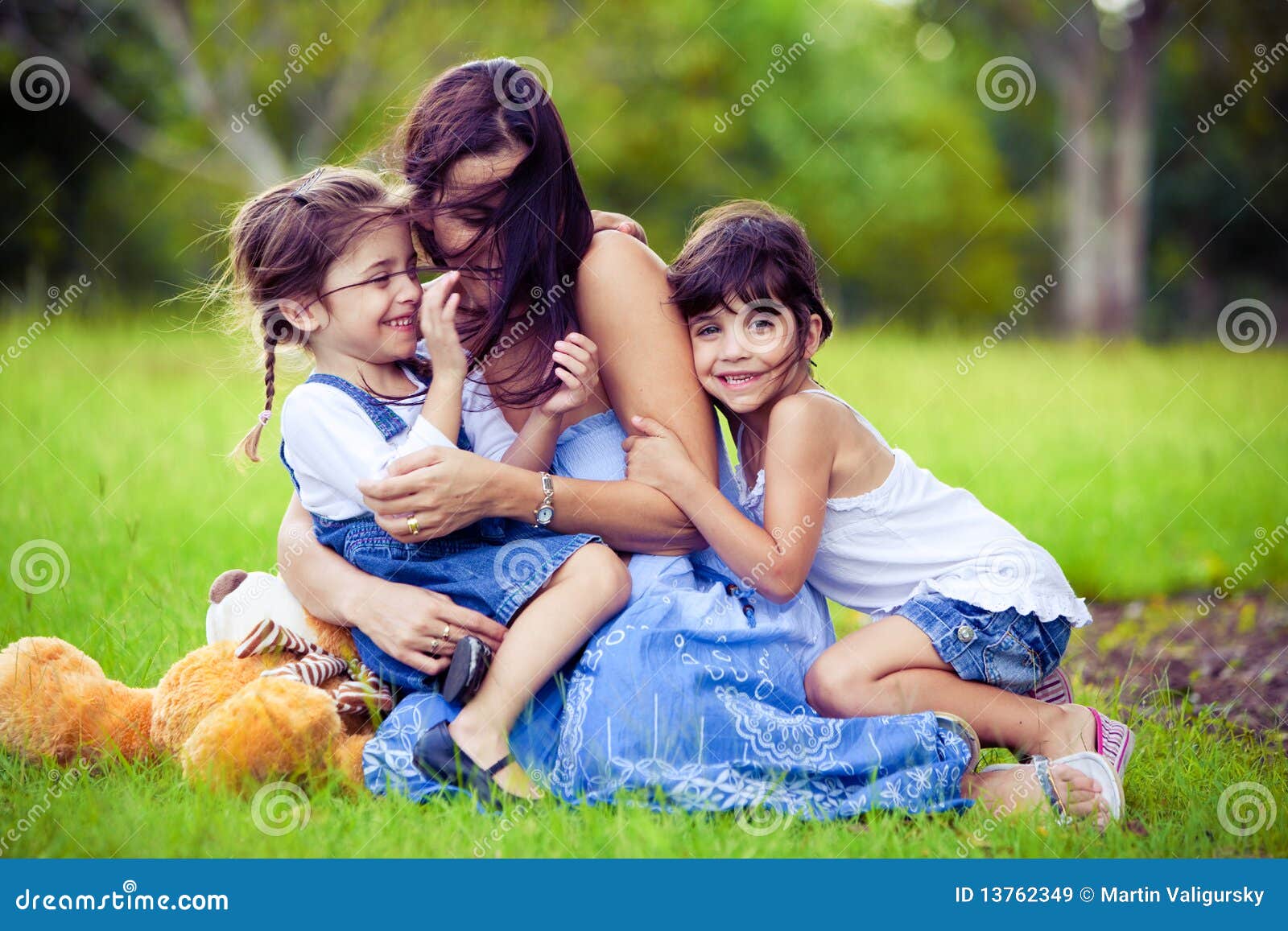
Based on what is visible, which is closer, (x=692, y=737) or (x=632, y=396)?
(x=692, y=737)

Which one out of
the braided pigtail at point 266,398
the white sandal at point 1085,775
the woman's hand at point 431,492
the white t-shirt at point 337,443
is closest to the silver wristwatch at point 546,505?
the woman's hand at point 431,492

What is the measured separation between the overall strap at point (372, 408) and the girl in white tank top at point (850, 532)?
1.71 feet

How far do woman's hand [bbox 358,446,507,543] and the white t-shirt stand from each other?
0.12 feet

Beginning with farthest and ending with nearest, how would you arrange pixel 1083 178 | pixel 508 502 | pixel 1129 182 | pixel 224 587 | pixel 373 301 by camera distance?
pixel 1083 178, pixel 1129 182, pixel 224 587, pixel 373 301, pixel 508 502

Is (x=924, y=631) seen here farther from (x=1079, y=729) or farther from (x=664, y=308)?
(x=664, y=308)

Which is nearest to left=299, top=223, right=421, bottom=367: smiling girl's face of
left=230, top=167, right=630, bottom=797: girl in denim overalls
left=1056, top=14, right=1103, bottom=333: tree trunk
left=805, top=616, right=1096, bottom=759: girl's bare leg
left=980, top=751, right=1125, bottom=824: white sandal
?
left=230, top=167, right=630, bottom=797: girl in denim overalls

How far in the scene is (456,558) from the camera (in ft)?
8.85

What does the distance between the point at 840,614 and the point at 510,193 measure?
246cm

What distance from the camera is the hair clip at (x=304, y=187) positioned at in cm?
276

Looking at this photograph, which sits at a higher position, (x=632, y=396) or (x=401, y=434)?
(x=632, y=396)

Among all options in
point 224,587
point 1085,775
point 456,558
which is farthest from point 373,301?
point 1085,775

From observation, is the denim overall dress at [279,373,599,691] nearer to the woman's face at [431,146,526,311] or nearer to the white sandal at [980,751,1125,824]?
the woman's face at [431,146,526,311]

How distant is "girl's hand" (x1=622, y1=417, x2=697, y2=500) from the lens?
2691 millimetres

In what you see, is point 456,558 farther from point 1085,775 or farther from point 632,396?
point 1085,775
